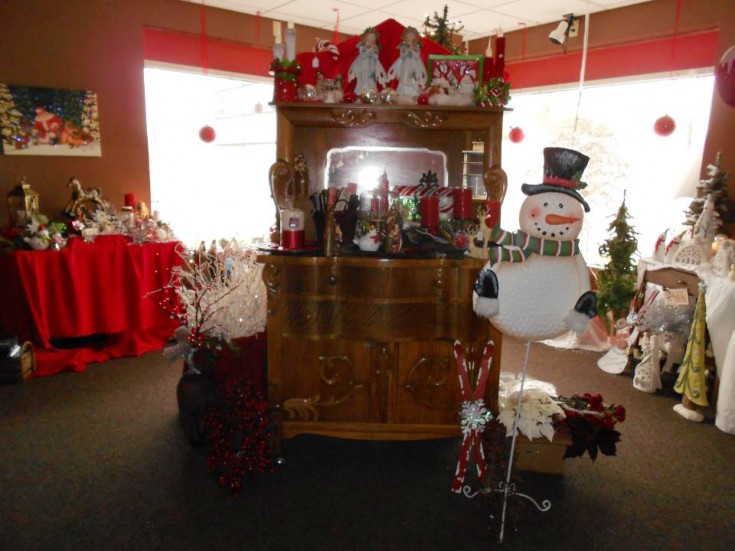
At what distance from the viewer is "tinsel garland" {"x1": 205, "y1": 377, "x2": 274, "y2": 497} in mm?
2328

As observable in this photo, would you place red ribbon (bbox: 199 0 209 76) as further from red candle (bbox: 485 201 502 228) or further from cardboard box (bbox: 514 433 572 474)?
cardboard box (bbox: 514 433 572 474)

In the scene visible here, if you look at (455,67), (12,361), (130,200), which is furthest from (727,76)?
(12,361)

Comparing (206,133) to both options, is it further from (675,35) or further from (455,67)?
(675,35)

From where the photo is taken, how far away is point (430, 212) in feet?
8.61

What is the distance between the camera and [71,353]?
371 centimetres

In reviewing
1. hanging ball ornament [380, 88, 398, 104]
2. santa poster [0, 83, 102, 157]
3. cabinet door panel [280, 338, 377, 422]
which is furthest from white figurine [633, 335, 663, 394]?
santa poster [0, 83, 102, 157]

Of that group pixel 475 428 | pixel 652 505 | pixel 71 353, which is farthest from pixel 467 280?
pixel 71 353

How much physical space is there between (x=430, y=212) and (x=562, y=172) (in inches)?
37.5

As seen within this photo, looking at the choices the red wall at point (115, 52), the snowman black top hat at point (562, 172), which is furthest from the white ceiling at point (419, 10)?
the snowman black top hat at point (562, 172)

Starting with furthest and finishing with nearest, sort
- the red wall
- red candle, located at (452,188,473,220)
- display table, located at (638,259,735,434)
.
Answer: the red wall, display table, located at (638,259,735,434), red candle, located at (452,188,473,220)

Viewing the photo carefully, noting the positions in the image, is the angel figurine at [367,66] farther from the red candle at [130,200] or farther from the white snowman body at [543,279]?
the red candle at [130,200]

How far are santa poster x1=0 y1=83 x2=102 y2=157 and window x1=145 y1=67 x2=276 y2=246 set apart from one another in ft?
1.82

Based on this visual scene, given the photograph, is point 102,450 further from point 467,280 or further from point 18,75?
point 18,75

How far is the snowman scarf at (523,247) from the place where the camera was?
5.67 feet
